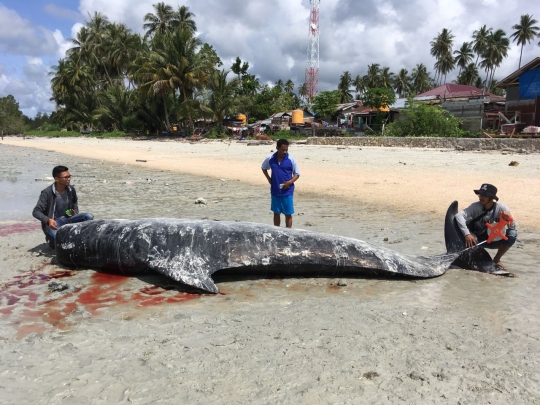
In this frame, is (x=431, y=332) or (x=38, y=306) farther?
(x=38, y=306)

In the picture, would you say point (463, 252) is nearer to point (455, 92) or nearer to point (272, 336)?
point (272, 336)

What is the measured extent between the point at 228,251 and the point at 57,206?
2.85 meters

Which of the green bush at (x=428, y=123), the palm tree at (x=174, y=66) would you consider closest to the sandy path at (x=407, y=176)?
the green bush at (x=428, y=123)

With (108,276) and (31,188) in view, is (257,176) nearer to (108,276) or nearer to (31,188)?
(31,188)

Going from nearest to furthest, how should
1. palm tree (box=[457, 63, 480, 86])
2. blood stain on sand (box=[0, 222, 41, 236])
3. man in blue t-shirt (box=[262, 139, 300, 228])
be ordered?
1. man in blue t-shirt (box=[262, 139, 300, 228])
2. blood stain on sand (box=[0, 222, 41, 236])
3. palm tree (box=[457, 63, 480, 86])

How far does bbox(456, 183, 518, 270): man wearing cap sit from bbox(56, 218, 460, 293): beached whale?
0.41 metres

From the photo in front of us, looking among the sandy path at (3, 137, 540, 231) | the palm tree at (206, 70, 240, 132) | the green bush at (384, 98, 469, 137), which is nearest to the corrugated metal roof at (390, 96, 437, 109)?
the green bush at (384, 98, 469, 137)

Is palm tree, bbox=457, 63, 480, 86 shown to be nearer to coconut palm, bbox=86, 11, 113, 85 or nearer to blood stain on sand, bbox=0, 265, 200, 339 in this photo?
coconut palm, bbox=86, 11, 113, 85

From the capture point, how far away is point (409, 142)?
27828mm

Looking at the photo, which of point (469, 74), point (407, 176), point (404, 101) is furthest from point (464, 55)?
point (407, 176)

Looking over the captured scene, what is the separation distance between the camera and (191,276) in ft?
16.3

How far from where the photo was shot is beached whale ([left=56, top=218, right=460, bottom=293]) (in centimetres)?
518

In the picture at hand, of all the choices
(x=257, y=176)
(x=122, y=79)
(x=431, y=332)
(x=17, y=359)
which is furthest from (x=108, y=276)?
(x=122, y=79)

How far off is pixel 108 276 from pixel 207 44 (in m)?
53.2
